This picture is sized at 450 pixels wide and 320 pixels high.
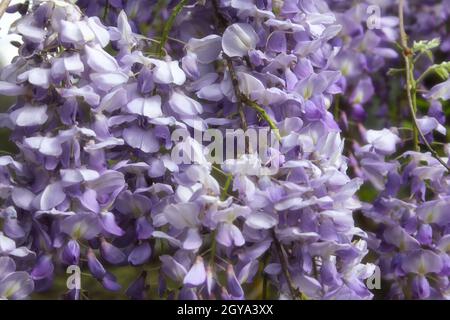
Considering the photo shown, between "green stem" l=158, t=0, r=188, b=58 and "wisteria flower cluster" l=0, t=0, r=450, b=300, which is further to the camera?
"green stem" l=158, t=0, r=188, b=58

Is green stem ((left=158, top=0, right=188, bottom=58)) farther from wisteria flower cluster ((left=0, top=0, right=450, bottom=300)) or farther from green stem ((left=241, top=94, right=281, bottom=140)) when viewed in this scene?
green stem ((left=241, top=94, right=281, bottom=140))

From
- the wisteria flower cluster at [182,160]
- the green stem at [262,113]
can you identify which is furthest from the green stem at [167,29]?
the green stem at [262,113]

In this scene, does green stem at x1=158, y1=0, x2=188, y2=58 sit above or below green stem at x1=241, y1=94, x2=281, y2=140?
above

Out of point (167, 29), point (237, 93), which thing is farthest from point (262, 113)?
point (167, 29)

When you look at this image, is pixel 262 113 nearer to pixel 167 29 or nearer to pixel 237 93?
pixel 237 93

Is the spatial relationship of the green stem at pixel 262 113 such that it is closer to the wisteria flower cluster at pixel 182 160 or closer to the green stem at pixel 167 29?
the wisteria flower cluster at pixel 182 160

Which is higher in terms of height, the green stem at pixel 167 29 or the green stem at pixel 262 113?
the green stem at pixel 167 29

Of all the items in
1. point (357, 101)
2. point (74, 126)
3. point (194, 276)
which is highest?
point (74, 126)

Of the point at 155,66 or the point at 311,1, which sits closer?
the point at 155,66

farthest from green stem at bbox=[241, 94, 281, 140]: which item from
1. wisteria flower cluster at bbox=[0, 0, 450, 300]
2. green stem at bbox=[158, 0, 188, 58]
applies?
green stem at bbox=[158, 0, 188, 58]

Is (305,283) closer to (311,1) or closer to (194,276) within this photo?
(194,276)

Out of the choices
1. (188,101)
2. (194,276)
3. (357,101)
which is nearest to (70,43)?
(188,101)
